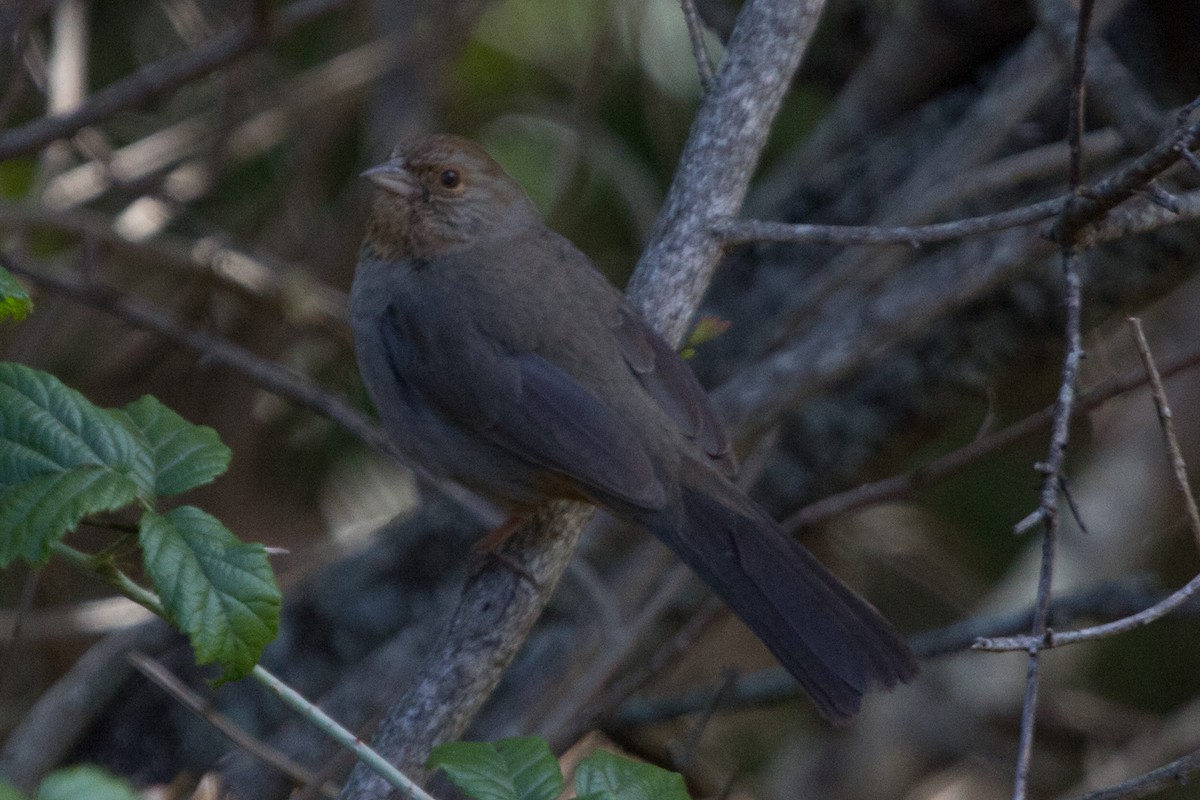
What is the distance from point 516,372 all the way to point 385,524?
5.52 feet

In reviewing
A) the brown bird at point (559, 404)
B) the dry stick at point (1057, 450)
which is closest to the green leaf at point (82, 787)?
the dry stick at point (1057, 450)

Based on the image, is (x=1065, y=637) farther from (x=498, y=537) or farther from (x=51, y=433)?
(x=498, y=537)

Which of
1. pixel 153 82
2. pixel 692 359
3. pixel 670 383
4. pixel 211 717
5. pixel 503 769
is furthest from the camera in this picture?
pixel 692 359

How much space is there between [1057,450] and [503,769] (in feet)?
3.71

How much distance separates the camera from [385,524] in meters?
5.06

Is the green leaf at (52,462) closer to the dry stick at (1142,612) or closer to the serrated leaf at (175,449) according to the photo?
the serrated leaf at (175,449)

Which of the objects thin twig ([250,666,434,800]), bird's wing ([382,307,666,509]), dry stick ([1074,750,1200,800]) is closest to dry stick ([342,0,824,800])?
bird's wing ([382,307,666,509])

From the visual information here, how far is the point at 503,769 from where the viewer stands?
1977mm

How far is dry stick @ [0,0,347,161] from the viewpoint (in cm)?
397

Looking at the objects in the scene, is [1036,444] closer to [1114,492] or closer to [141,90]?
[1114,492]

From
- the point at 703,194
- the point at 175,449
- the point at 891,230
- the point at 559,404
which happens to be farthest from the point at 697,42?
the point at 175,449

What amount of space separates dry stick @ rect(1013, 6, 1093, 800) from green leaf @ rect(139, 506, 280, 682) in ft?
3.89

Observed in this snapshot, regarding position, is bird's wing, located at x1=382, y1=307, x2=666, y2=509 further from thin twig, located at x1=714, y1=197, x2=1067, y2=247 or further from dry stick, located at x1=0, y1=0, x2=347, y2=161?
dry stick, located at x1=0, y1=0, x2=347, y2=161

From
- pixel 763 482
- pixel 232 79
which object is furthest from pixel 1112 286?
pixel 232 79
